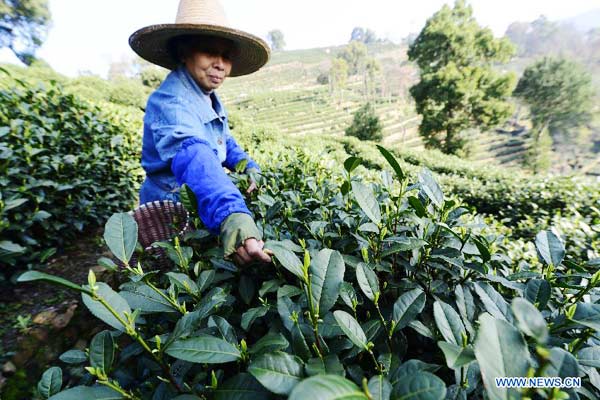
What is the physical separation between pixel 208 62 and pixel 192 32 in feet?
0.58

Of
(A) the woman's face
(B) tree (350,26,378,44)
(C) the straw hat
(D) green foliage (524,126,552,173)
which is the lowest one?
(D) green foliage (524,126,552,173)

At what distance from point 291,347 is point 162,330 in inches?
15.9

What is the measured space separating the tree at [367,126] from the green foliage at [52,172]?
1896 centimetres

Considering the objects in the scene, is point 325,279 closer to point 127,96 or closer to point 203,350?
point 203,350

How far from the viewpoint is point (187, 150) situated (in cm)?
132

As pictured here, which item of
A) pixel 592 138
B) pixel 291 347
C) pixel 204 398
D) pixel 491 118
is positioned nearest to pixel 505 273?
pixel 291 347

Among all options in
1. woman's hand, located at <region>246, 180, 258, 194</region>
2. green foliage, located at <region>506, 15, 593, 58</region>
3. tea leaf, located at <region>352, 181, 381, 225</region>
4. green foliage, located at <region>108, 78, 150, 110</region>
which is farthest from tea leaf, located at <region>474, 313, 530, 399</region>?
green foliage, located at <region>506, 15, 593, 58</region>

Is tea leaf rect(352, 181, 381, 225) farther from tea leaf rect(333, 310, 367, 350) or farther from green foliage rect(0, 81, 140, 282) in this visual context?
green foliage rect(0, 81, 140, 282)

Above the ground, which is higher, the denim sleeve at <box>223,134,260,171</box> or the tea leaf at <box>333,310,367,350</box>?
the denim sleeve at <box>223,134,260,171</box>

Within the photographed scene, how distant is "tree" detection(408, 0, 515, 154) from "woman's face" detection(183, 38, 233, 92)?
20.8m

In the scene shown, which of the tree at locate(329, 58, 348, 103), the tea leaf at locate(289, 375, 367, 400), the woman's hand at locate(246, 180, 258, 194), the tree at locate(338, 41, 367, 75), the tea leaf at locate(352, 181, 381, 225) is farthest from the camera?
the tree at locate(338, 41, 367, 75)

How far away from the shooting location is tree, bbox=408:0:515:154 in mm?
19172

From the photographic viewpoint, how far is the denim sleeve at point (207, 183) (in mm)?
1067

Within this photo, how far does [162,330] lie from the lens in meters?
0.82
